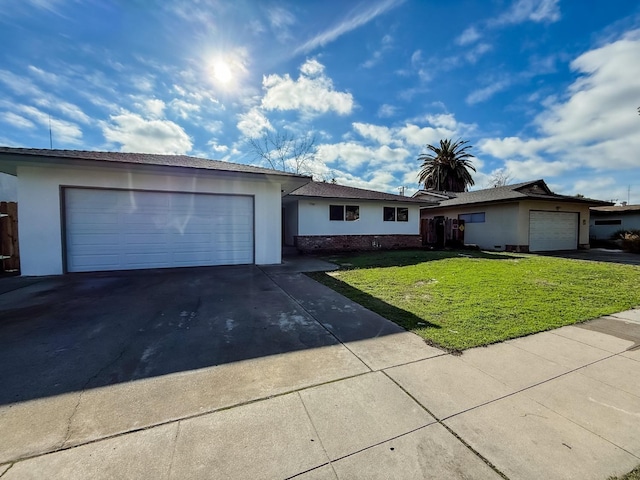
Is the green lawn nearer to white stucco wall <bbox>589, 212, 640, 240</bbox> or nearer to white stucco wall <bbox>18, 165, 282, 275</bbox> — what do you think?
white stucco wall <bbox>18, 165, 282, 275</bbox>

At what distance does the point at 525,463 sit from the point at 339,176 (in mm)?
34409

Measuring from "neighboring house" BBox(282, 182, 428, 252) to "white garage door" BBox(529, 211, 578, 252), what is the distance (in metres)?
Result: 5.97

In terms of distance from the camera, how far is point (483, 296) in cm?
537

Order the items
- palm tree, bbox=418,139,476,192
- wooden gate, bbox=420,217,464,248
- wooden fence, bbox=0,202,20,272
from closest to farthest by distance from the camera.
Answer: wooden fence, bbox=0,202,20,272
wooden gate, bbox=420,217,464,248
palm tree, bbox=418,139,476,192

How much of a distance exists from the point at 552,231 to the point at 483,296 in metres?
14.5

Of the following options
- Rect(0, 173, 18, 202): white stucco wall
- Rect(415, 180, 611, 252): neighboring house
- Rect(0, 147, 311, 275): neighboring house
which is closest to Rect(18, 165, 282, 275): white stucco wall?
Rect(0, 147, 311, 275): neighboring house

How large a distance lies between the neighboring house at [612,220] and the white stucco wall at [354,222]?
1665 centimetres

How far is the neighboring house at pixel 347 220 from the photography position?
548 inches

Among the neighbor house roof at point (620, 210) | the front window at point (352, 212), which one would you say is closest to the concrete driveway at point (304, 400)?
the front window at point (352, 212)

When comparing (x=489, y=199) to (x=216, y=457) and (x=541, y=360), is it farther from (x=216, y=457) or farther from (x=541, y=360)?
(x=216, y=457)

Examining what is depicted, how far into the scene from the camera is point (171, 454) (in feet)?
5.53

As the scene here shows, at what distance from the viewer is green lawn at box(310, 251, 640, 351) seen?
12.6 feet

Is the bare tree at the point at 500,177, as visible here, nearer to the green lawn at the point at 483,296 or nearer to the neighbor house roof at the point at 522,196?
the neighbor house roof at the point at 522,196

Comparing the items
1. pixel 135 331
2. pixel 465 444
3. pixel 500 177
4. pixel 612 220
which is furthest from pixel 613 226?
pixel 135 331
